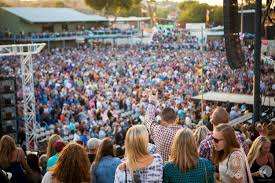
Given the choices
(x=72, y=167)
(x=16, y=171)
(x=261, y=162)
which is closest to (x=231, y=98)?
(x=261, y=162)

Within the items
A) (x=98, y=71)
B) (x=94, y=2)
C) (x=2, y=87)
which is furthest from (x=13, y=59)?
(x=94, y=2)

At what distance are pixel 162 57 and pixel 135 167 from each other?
29.9 m

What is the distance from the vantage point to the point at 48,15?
45.8m

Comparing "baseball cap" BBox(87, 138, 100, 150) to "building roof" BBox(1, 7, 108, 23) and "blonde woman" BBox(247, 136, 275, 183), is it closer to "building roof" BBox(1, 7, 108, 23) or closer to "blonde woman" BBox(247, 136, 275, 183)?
"blonde woman" BBox(247, 136, 275, 183)

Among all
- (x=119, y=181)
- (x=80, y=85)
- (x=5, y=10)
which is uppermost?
(x=5, y=10)

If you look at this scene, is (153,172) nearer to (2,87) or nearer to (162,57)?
(2,87)

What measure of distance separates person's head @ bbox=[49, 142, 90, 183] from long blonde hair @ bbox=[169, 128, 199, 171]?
22.8 inches

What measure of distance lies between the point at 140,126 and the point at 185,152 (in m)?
0.37

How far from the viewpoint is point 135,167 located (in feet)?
8.67

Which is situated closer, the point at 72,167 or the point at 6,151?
the point at 72,167

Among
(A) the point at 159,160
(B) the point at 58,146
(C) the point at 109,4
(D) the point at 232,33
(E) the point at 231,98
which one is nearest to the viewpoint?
(A) the point at 159,160

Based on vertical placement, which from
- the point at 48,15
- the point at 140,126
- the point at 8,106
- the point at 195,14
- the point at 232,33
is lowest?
the point at 8,106

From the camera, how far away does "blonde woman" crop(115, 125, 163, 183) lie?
2.64m

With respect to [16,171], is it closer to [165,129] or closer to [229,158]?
[165,129]
